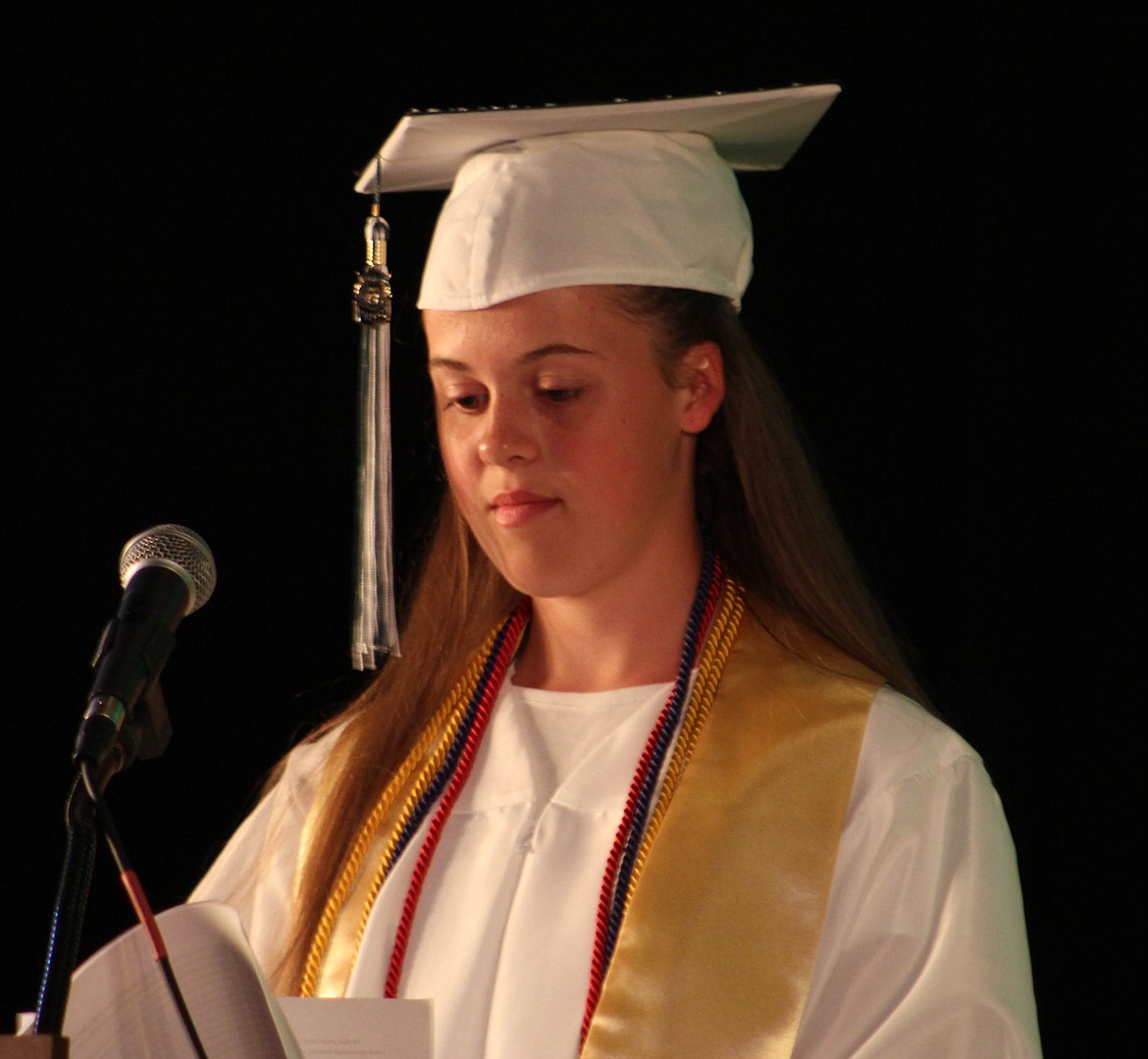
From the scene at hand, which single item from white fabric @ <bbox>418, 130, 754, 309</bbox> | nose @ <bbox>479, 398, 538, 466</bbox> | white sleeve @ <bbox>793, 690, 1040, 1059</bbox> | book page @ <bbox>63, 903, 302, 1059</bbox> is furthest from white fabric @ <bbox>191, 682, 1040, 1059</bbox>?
book page @ <bbox>63, 903, 302, 1059</bbox>

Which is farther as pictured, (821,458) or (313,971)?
(821,458)

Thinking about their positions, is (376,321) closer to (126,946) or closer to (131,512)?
(131,512)

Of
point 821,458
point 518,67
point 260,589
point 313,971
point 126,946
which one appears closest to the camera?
point 126,946

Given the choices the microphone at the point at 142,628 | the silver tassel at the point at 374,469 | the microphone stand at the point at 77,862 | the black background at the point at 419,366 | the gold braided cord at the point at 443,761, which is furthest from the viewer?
the black background at the point at 419,366

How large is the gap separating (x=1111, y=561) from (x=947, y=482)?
266 millimetres

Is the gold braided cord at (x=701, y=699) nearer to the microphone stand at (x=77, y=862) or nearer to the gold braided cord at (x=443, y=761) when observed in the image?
the gold braided cord at (x=443, y=761)

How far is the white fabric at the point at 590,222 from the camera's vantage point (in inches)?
78.7

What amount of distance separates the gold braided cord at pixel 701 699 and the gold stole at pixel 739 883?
11mm

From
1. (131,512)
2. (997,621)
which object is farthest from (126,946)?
(131,512)

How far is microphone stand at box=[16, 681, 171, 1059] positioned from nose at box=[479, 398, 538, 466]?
748 millimetres

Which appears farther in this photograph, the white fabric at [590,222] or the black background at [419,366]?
the black background at [419,366]

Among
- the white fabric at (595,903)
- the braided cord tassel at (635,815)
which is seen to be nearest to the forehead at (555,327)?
the braided cord tassel at (635,815)

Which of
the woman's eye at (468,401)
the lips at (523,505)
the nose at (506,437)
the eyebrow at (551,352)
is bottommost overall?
the lips at (523,505)

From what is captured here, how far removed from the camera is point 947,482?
7.85 ft
